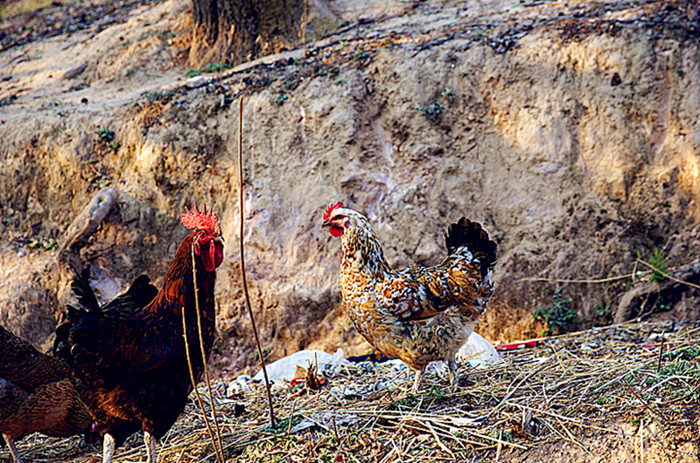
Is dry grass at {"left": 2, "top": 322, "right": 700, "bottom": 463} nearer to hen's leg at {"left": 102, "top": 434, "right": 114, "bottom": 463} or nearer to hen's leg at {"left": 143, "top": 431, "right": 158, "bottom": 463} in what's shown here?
hen's leg at {"left": 143, "top": 431, "right": 158, "bottom": 463}

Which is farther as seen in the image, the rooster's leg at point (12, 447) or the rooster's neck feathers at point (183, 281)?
the rooster's leg at point (12, 447)

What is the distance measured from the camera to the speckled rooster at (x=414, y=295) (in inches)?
174

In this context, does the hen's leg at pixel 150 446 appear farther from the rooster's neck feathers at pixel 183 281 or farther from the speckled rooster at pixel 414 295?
the speckled rooster at pixel 414 295

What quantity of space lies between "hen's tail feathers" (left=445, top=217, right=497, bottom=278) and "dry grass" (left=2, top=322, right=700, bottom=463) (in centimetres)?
101

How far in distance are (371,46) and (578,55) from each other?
9.48ft

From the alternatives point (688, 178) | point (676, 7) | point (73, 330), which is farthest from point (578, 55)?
point (73, 330)

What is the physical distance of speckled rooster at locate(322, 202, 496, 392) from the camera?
14.5 feet

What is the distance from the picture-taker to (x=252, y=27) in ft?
30.5

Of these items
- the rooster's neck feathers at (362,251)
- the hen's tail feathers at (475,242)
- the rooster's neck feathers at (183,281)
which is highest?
the rooster's neck feathers at (183,281)

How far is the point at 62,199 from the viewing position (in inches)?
315

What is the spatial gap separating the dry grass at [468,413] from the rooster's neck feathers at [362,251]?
109 cm

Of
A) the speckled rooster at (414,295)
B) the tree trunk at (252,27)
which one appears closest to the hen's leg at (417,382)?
the speckled rooster at (414,295)

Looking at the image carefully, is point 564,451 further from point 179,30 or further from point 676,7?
point 179,30

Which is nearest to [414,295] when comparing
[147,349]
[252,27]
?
[147,349]
